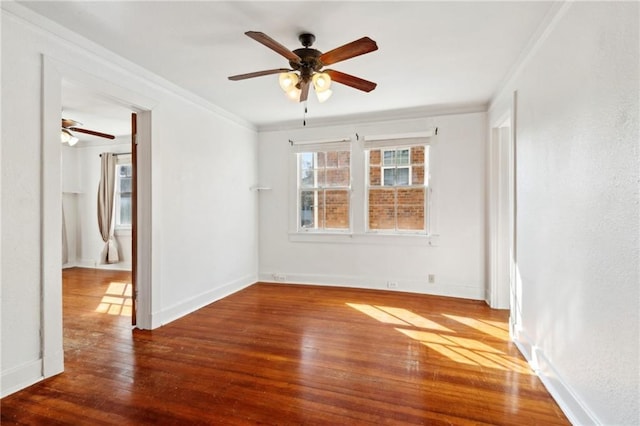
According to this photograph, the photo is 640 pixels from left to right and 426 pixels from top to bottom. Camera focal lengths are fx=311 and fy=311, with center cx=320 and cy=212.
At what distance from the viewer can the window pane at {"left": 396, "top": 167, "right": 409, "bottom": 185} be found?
15.4 ft

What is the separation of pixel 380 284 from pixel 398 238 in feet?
2.51

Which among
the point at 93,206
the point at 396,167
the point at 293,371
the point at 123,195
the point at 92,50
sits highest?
the point at 92,50

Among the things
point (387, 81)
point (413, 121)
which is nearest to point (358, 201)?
point (413, 121)

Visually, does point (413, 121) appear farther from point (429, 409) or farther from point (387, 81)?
point (429, 409)

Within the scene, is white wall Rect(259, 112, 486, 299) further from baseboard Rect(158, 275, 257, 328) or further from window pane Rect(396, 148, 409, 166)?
baseboard Rect(158, 275, 257, 328)

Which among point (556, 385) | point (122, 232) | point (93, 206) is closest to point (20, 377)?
point (556, 385)

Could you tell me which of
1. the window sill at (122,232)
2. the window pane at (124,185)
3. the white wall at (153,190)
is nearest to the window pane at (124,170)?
the window pane at (124,185)

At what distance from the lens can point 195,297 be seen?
3857 millimetres

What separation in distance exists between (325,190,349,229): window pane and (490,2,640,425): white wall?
2730 millimetres

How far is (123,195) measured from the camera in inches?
253

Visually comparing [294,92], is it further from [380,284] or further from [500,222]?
[380,284]

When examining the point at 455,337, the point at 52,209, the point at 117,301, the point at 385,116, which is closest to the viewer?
the point at 52,209

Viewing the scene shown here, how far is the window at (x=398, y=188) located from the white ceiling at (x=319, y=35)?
47.3 inches

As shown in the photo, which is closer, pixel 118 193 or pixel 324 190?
pixel 324 190
